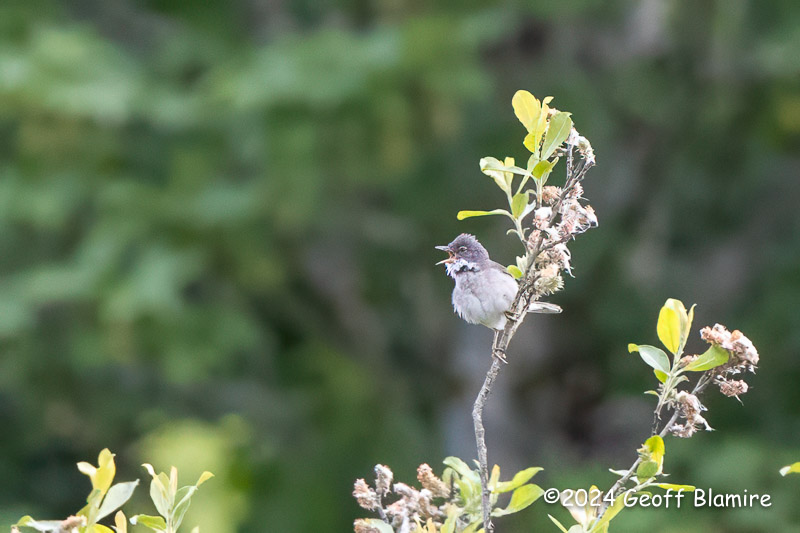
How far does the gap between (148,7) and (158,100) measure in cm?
179

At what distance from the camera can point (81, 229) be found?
19.9 feet

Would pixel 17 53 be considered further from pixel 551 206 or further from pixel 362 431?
pixel 551 206

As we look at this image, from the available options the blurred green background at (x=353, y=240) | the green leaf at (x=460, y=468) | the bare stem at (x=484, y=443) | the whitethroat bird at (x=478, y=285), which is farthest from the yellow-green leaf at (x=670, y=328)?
the blurred green background at (x=353, y=240)

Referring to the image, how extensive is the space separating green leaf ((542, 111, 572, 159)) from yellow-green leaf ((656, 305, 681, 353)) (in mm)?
271

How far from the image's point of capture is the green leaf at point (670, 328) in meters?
1.31

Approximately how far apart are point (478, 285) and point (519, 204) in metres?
0.86

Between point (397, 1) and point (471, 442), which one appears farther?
point (471, 442)

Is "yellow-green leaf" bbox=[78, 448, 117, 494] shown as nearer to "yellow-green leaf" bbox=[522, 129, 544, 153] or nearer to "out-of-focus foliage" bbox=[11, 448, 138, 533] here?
"out-of-focus foliage" bbox=[11, 448, 138, 533]

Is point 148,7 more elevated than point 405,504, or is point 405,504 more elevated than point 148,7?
point 148,7

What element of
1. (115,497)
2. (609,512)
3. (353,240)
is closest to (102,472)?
(115,497)

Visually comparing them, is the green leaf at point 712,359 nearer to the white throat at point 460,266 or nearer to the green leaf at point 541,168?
the green leaf at point 541,168

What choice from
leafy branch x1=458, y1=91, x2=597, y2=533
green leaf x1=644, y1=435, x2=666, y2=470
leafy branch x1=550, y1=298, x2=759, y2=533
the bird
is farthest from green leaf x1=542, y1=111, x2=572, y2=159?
the bird

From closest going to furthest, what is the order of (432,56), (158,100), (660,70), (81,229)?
(432,56)
(158,100)
(81,229)
(660,70)

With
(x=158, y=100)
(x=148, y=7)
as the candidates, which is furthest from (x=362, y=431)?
(x=148, y=7)
